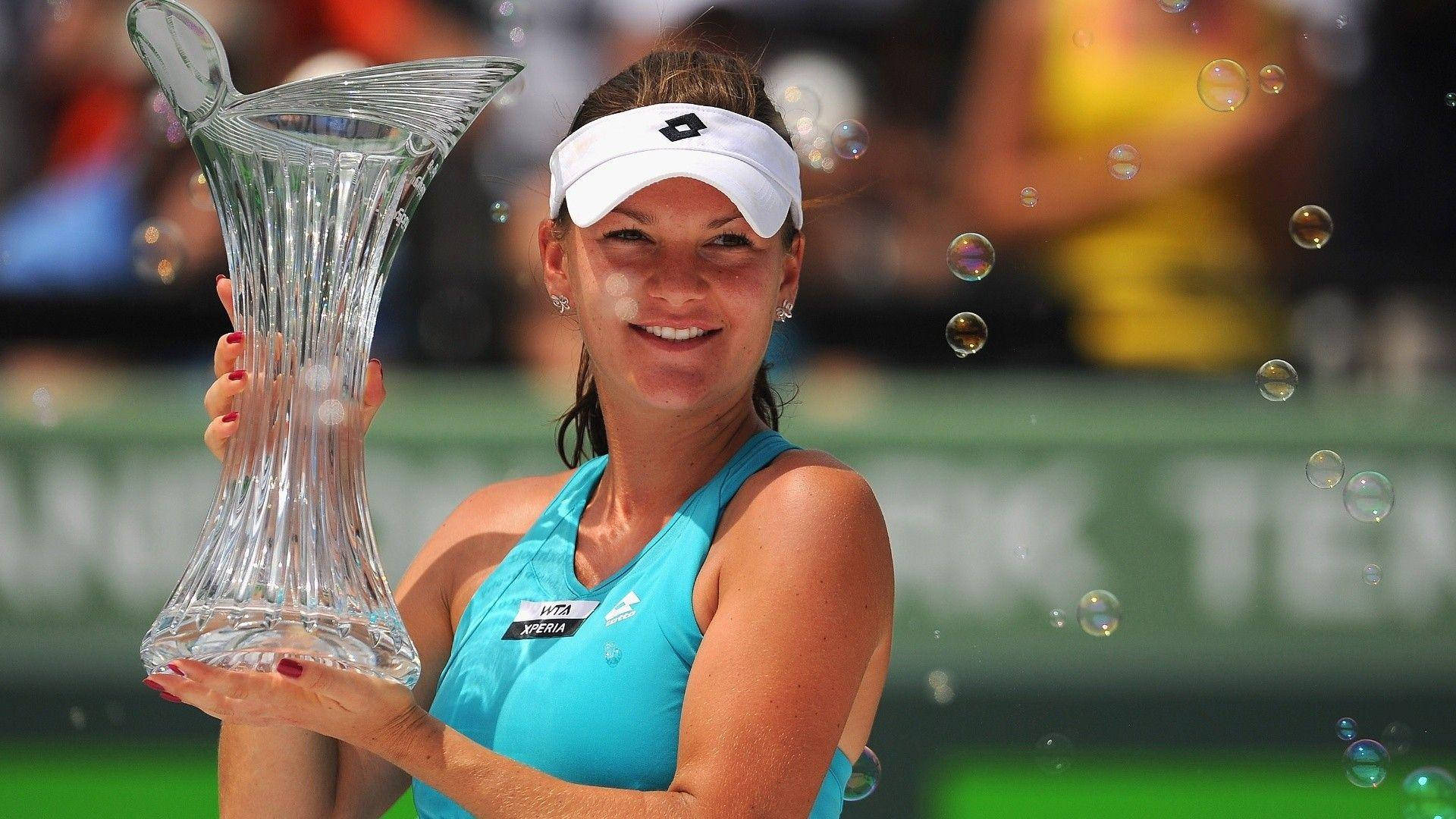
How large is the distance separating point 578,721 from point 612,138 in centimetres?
62

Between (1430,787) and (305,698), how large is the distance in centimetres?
185

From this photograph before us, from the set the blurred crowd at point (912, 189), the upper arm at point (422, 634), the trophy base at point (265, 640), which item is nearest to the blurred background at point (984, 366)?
the blurred crowd at point (912, 189)

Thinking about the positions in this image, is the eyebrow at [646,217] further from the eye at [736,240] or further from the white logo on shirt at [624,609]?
the white logo on shirt at [624,609]

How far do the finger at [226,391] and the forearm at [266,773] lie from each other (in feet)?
1.37

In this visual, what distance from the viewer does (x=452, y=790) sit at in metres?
1.63

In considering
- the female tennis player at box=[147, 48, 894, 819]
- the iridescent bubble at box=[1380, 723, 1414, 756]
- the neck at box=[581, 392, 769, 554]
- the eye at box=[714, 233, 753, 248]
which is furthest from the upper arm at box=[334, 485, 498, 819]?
the iridescent bubble at box=[1380, 723, 1414, 756]

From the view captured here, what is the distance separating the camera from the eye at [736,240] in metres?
1.84

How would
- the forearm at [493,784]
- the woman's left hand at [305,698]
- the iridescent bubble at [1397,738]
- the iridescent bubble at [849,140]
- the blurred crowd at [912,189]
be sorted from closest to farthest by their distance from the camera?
the woman's left hand at [305,698], the forearm at [493,784], the iridescent bubble at [849,140], the iridescent bubble at [1397,738], the blurred crowd at [912,189]

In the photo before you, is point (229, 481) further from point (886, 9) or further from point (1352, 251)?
point (1352, 251)

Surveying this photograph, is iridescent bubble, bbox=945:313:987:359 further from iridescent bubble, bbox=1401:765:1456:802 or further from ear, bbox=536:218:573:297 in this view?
iridescent bubble, bbox=1401:765:1456:802

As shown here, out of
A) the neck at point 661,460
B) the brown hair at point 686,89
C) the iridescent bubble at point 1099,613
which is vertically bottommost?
the iridescent bubble at point 1099,613

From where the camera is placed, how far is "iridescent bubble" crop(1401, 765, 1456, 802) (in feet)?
8.57

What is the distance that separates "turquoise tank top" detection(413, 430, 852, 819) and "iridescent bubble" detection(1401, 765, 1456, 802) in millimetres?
1193

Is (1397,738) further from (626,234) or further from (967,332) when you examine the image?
(626,234)
